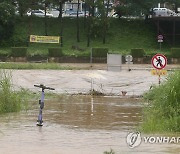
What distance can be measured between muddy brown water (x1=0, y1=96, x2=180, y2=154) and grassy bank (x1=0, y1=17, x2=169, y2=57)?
38205 millimetres

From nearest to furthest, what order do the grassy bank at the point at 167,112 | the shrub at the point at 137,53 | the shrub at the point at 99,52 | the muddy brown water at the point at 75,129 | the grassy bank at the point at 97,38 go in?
the muddy brown water at the point at 75,129
the grassy bank at the point at 167,112
the shrub at the point at 99,52
the shrub at the point at 137,53
the grassy bank at the point at 97,38

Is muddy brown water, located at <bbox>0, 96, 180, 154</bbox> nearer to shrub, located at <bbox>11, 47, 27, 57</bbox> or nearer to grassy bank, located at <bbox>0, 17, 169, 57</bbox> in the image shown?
shrub, located at <bbox>11, 47, 27, 57</bbox>

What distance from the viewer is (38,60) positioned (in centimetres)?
5519

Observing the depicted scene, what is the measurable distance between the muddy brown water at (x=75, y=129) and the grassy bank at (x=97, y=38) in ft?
125

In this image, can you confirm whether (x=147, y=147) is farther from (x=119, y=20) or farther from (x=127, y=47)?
(x=119, y=20)

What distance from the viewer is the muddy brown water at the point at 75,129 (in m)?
11.4

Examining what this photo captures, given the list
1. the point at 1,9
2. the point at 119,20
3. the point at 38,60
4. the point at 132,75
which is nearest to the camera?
the point at 132,75

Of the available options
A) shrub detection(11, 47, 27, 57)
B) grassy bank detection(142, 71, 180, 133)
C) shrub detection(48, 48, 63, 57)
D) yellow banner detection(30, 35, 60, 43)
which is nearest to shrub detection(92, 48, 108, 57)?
shrub detection(48, 48, 63, 57)

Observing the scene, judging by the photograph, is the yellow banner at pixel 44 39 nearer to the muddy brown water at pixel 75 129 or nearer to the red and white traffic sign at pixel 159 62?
the red and white traffic sign at pixel 159 62

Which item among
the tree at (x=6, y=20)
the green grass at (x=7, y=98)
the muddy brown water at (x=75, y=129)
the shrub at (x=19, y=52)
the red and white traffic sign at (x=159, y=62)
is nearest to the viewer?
the muddy brown water at (x=75, y=129)

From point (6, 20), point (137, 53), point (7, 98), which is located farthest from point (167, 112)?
point (6, 20)

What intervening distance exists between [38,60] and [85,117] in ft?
123

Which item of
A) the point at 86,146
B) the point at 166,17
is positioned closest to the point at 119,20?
the point at 166,17

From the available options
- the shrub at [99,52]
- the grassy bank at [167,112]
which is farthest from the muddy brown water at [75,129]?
the shrub at [99,52]
